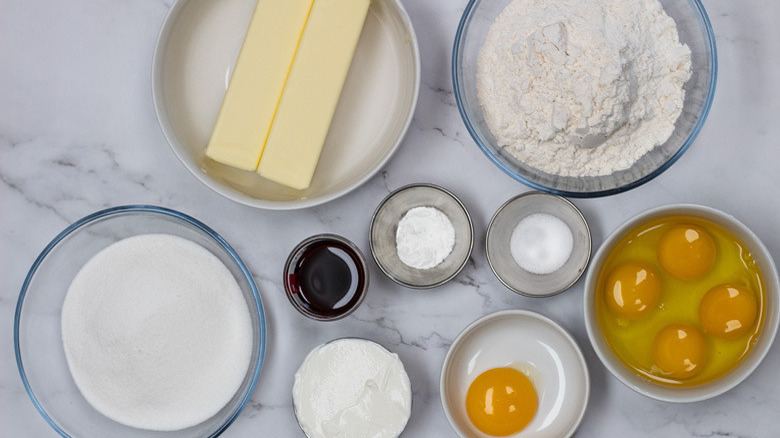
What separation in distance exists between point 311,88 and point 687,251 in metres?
Result: 0.90

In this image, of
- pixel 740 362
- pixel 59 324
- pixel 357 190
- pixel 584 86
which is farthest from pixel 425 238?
pixel 59 324

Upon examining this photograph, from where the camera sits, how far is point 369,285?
1646 millimetres

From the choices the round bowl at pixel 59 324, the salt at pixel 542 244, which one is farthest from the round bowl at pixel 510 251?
the round bowl at pixel 59 324

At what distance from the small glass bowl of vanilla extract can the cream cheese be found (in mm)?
100

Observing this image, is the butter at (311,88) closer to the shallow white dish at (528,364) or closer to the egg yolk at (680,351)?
the shallow white dish at (528,364)

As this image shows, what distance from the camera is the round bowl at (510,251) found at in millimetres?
1605

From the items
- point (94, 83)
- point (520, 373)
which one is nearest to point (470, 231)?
point (520, 373)

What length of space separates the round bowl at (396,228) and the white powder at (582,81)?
0.20 m

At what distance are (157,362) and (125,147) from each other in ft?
1.73

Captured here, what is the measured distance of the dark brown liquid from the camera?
1632mm

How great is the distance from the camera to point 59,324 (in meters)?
1.64

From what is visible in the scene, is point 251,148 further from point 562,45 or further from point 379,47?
point 562,45

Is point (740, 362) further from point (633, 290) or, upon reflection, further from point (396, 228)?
point (396, 228)

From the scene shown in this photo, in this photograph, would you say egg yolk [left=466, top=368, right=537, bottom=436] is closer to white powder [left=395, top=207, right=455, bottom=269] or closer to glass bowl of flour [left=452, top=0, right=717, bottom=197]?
white powder [left=395, top=207, right=455, bottom=269]
